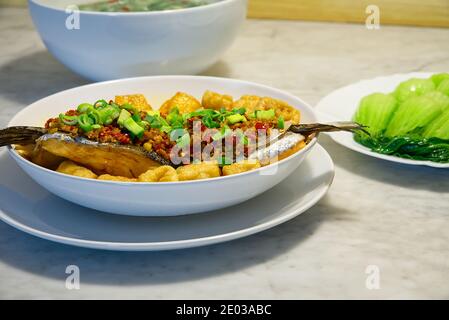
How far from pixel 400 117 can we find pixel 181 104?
45 cm

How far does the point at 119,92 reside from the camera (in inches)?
57.7

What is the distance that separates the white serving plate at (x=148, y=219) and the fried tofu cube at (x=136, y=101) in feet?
0.79

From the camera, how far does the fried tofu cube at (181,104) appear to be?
1.39 metres

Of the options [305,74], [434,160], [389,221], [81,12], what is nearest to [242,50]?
[305,74]

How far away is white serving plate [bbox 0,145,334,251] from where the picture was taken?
1.04m

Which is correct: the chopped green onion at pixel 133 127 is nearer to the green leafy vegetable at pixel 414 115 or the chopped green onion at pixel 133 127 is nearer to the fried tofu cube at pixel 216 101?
the fried tofu cube at pixel 216 101

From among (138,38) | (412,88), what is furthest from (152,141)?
(412,88)

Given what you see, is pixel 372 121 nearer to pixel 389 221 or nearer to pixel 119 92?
pixel 389 221

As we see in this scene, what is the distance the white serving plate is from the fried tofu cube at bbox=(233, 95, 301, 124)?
0.39 ft

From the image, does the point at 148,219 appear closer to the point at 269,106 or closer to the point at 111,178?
the point at 111,178

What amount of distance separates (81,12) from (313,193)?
736 mm

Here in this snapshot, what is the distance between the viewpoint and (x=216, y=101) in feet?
4.60

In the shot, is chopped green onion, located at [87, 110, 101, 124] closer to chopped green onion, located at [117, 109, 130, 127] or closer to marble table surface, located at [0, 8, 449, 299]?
chopped green onion, located at [117, 109, 130, 127]

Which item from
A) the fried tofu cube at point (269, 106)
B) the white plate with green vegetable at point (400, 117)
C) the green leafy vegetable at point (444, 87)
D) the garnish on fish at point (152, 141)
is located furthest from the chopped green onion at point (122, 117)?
the green leafy vegetable at point (444, 87)
